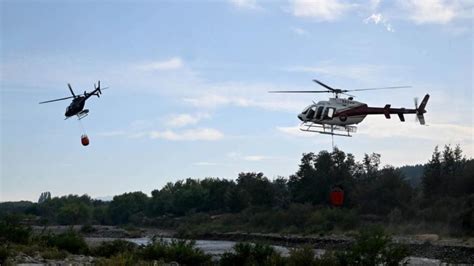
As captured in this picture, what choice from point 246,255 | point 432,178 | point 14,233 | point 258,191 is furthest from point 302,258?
point 258,191

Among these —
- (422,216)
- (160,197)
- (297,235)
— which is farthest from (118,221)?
(422,216)

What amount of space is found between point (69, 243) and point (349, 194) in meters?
57.8

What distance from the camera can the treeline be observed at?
76312 millimetres

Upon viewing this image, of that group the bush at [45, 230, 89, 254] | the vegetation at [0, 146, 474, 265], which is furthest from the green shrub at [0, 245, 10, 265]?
the bush at [45, 230, 89, 254]

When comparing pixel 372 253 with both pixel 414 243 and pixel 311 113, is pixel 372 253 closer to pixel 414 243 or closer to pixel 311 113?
pixel 311 113

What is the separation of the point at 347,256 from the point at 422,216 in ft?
173

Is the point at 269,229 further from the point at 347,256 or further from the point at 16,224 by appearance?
the point at 347,256

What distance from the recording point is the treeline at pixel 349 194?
76.3 m

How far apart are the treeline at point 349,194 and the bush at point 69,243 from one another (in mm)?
12784

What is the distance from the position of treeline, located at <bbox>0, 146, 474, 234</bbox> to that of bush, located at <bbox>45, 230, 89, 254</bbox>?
12.8 metres

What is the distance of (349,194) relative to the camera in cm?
9262

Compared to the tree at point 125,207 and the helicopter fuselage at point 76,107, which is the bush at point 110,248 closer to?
the helicopter fuselage at point 76,107

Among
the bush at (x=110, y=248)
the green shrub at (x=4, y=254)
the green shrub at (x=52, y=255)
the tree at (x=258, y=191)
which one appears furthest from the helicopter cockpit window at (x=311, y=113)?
the tree at (x=258, y=191)

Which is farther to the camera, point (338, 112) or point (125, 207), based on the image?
point (125, 207)
